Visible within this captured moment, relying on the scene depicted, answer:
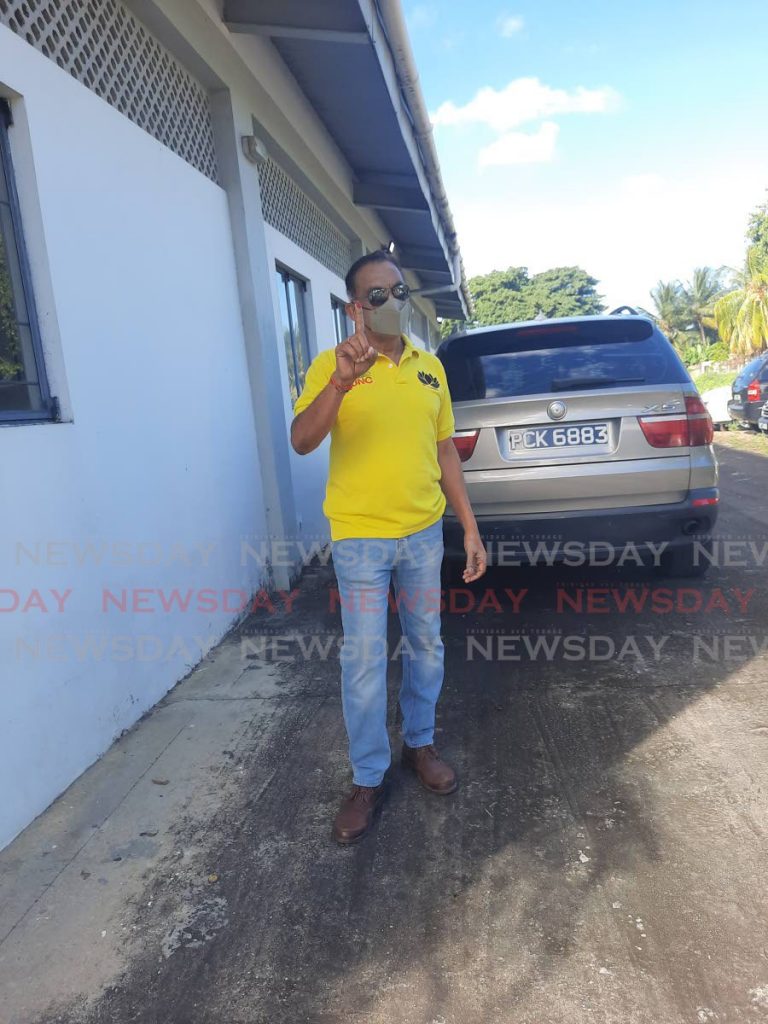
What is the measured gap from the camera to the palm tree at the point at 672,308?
52.7m

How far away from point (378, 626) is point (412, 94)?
177 inches

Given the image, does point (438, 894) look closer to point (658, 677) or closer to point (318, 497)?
point (658, 677)

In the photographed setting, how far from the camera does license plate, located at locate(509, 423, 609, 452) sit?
3775 millimetres

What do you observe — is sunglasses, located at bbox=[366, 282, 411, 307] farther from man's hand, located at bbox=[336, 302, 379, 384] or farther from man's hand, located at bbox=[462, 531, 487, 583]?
man's hand, located at bbox=[462, 531, 487, 583]

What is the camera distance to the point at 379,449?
7.49 ft

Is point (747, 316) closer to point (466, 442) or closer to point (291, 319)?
point (291, 319)

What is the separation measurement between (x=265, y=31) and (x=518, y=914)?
4.71 meters

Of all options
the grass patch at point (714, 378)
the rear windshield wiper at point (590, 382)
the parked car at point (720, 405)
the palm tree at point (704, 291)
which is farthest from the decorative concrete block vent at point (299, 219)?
the palm tree at point (704, 291)

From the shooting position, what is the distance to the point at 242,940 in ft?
6.31

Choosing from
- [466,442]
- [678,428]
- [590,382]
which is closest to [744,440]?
[678,428]

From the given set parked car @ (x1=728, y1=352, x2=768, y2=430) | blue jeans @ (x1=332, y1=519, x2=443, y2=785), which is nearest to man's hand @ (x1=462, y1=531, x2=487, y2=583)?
blue jeans @ (x1=332, y1=519, x2=443, y2=785)

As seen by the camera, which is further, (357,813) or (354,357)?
(357,813)

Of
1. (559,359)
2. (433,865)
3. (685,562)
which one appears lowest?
(433,865)

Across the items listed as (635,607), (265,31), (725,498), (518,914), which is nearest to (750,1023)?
(518,914)
